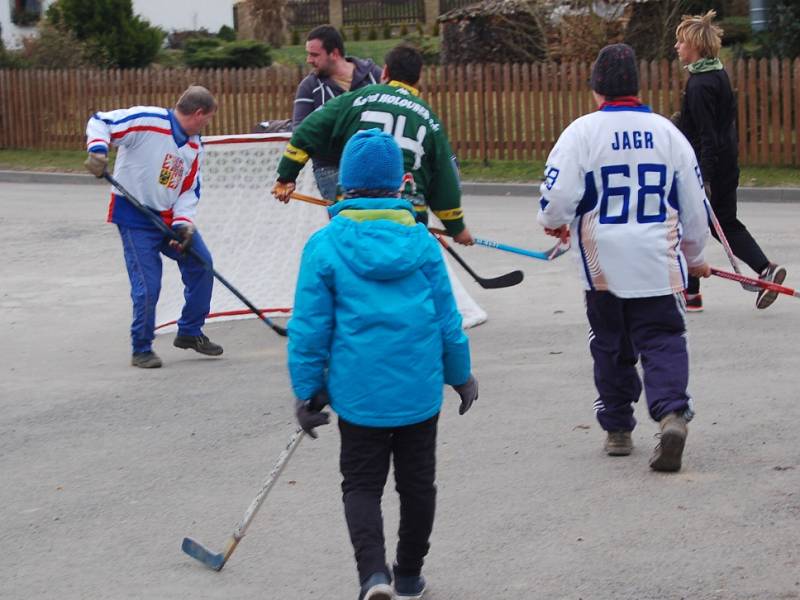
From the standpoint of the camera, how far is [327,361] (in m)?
4.25

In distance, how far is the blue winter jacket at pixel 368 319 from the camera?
4.16 meters

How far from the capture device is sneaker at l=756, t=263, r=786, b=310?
8789 millimetres

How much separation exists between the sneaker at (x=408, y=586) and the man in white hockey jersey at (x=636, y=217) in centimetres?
153

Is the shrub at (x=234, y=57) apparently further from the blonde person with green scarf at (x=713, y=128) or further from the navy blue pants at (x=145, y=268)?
the navy blue pants at (x=145, y=268)

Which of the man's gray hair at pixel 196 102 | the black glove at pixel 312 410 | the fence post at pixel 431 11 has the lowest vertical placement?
the black glove at pixel 312 410

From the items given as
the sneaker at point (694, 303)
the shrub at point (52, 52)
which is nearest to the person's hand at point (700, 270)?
the sneaker at point (694, 303)

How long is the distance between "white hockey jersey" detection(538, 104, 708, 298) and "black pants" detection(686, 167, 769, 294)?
332 cm

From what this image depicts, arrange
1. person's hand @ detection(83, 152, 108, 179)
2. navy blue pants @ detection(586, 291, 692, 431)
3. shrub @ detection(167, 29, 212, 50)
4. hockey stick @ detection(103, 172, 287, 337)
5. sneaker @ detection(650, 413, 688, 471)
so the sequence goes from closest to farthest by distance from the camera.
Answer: sneaker @ detection(650, 413, 688, 471) → navy blue pants @ detection(586, 291, 692, 431) → person's hand @ detection(83, 152, 108, 179) → hockey stick @ detection(103, 172, 287, 337) → shrub @ detection(167, 29, 212, 50)

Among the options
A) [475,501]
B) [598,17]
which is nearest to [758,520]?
[475,501]

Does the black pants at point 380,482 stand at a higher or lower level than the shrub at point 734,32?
lower

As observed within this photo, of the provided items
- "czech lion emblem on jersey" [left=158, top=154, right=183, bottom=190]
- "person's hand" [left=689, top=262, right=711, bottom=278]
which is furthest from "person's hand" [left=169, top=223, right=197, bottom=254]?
"person's hand" [left=689, top=262, right=711, bottom=278]

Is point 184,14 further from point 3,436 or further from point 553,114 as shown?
point 3,436

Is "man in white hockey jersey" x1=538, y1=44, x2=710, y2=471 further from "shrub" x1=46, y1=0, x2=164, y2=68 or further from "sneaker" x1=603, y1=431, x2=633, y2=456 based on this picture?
"shrub" x1=46, y1=0, x2=164, y2=68

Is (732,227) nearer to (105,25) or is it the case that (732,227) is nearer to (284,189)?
(284,189)
